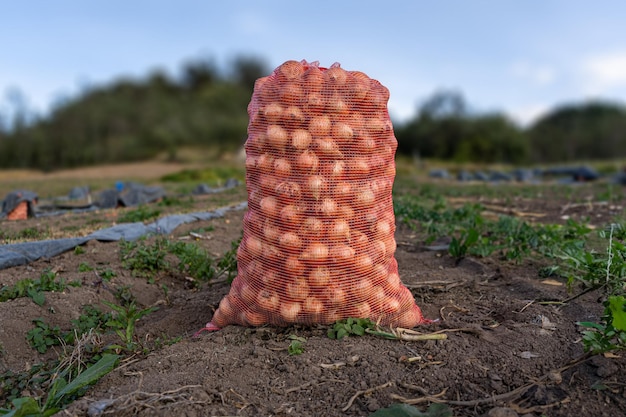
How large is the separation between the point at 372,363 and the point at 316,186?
0.89m

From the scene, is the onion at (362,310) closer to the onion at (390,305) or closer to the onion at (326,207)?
the onion at (390,305)

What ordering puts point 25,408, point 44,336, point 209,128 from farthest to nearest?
point 209,128 < point 44,336 < point 25,408

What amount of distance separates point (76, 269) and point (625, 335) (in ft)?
12.9

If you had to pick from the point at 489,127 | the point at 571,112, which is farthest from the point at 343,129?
the point at 571,112

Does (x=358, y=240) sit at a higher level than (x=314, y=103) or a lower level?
lower

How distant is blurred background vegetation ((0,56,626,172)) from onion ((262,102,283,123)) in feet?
79.5

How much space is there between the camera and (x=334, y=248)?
2877 millimetres

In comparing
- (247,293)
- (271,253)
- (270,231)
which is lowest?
(247,293)

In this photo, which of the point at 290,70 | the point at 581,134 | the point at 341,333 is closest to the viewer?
the point at 341,333

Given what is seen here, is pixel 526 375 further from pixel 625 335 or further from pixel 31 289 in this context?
Result: pixel 31 289

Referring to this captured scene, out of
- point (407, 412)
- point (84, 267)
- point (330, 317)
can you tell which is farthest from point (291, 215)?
point (84, 267)

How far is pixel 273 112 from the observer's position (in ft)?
9.45

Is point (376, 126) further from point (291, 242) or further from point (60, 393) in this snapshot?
point (60, 393)

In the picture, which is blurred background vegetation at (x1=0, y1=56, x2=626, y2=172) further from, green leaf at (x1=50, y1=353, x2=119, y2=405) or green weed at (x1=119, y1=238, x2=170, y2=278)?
green leaf at (x1=50, y1=353, x2=119, y2=405)
